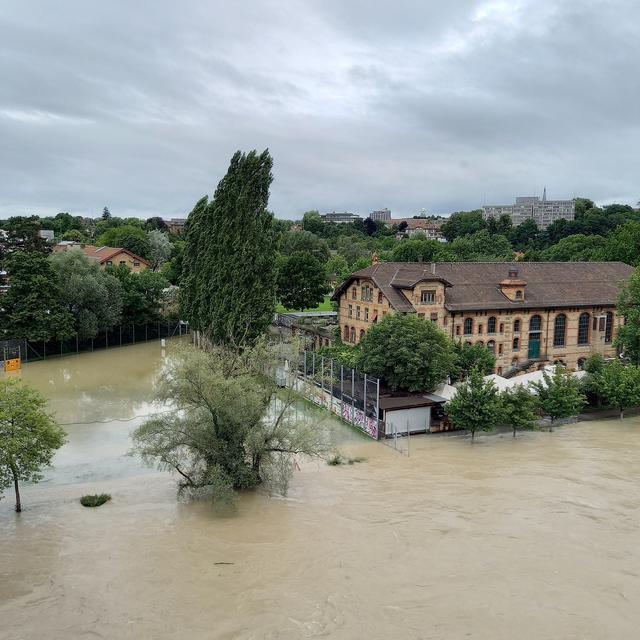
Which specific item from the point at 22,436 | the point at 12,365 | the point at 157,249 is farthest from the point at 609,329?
the point at 157,249

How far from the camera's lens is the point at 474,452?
3020 cm

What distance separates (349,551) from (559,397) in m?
18.3

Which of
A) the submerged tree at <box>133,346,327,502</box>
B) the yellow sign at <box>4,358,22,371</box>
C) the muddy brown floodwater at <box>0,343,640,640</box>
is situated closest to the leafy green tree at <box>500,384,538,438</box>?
the muddy brown floodwater at <box>0,343,640,640</box>

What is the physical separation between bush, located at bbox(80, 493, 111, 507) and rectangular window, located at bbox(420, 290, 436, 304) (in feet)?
88.6

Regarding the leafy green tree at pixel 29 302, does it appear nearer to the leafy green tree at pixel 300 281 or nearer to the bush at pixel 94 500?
the leafy green tree at pixel 300 281

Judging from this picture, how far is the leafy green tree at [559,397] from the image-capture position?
33094 millimetres

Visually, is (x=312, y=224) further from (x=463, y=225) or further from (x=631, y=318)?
(x=631, y=318)

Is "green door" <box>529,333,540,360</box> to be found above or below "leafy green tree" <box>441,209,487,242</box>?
below

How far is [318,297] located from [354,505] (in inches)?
1782

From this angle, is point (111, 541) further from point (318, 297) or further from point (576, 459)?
point (318, 297)

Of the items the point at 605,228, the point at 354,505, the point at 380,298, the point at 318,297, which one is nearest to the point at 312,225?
the point at 605,228

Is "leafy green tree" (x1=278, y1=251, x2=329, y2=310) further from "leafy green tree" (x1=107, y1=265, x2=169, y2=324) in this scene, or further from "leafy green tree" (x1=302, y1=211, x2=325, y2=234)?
"leafy green tree" (x1=302, y1=211, x2=325, y2=234)

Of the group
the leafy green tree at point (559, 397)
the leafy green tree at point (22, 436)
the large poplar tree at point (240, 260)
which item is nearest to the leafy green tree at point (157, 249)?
the large poplar tree at point (240, 260)

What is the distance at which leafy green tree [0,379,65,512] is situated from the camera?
20.8 m
